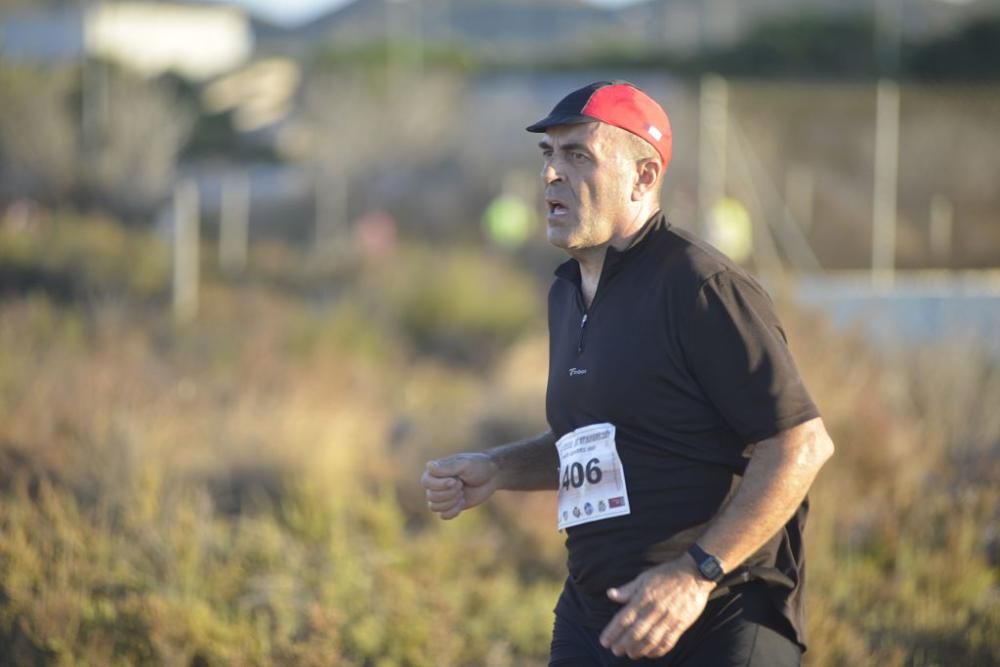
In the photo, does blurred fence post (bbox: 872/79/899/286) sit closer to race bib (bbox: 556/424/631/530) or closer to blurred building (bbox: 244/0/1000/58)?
blurred building (bbox: 244/0/1000/58)

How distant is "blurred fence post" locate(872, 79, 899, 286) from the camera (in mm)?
17078

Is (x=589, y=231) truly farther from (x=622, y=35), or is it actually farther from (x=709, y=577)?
(x=622, y=35)

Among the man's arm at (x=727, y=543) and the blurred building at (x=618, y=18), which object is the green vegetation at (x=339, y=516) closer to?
the man's arm at (x=727, y=543)

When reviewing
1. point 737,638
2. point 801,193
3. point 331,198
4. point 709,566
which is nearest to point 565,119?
point 709,566

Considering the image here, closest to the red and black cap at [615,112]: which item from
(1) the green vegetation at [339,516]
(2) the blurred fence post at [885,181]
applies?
(1) the green vegetation at [339,516]

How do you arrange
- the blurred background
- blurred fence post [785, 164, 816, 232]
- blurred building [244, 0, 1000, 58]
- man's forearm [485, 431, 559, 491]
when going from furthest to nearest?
blurred building [244, 0, 1000, 58], blurred fence post [785, 164, 816, 232], the blurred background, man's forearm [485, 431, 559, 491]

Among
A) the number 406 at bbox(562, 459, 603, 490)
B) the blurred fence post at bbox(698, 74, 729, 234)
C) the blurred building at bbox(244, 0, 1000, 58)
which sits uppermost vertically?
the blurred building at bbox(244, 0, 1000, 58)

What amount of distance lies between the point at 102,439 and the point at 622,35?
102 feet

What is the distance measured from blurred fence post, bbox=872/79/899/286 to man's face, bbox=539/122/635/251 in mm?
12484

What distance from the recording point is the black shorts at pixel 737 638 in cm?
308

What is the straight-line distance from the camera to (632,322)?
10.4 ft

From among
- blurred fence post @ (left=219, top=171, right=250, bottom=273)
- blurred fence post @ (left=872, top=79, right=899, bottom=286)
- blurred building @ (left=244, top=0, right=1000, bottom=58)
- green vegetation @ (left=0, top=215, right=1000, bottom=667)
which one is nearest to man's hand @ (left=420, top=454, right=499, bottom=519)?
green vegetation @ (left=0, top=215, right=1000, bottom=667)

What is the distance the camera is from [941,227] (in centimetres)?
2516

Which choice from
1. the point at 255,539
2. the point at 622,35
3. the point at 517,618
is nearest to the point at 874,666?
the point at 517,618
